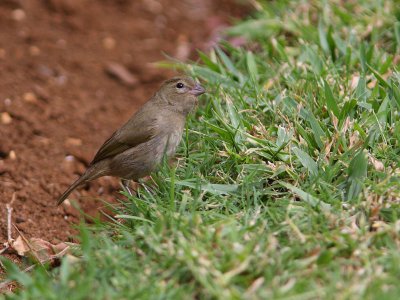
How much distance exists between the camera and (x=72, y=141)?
6531mm

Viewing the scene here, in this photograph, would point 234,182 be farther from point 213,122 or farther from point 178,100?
point 178,100

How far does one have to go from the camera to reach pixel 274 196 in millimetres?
4512

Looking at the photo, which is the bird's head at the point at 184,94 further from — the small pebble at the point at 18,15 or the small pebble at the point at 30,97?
the small pebble at the point at 18,15

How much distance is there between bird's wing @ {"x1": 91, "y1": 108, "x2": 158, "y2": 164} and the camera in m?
5.48

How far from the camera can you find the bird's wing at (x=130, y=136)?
548cm

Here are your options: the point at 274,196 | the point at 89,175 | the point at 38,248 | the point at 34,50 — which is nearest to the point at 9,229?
the point at 38,248

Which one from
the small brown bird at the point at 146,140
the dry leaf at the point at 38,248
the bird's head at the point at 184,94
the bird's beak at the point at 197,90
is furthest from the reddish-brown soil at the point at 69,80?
the bird's beak at the point at 197,90

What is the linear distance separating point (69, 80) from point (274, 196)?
3.51 m

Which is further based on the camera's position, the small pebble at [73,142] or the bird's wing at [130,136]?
the small pebble at [73,142]

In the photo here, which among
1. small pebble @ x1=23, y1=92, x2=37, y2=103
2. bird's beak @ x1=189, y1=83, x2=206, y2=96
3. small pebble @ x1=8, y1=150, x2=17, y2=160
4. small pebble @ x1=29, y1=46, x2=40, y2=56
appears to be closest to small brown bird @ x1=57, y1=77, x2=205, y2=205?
bird's beak @ x1=189, y1=83, x2=206, y2=96

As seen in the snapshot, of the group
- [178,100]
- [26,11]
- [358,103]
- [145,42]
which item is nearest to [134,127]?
[178,100]

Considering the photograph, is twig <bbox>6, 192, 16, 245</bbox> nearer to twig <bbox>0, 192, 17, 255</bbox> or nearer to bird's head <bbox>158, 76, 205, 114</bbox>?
twig <bbox>0, 192, 17, 255</bbox>

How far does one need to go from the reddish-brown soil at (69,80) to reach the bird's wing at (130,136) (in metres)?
0.51

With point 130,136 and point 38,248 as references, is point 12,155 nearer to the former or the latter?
point 130,136
